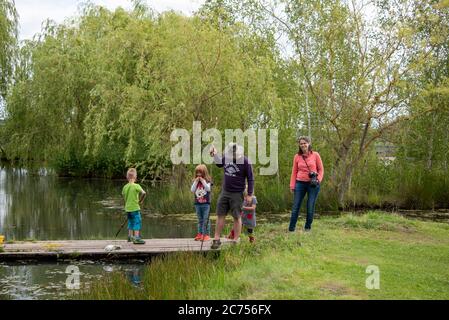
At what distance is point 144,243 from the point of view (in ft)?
32.5

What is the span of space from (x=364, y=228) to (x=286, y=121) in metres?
9.31

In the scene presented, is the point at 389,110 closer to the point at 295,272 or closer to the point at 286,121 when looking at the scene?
the point at 286,121

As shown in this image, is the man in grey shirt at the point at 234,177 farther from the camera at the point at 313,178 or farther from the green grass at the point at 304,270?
→ the camera at the point at 313,178

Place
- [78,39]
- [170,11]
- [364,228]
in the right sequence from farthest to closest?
[78,39]
[170,11]
[364,228]

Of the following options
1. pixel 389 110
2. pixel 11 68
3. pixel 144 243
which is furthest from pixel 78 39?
pixel 144 243

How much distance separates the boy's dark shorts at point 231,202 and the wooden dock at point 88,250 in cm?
70

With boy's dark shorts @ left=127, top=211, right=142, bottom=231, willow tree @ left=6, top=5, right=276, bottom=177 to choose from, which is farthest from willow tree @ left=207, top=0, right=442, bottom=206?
boy's dark shorts @ left=127, top=211, right=142, bottom=231

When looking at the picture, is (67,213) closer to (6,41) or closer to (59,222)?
(59,222)

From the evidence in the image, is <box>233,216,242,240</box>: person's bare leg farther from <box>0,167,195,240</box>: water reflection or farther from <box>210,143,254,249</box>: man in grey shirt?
<box>0,167,195,240</box>: water reflection

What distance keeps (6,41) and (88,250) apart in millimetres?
16085

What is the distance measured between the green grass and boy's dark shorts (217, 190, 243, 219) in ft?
1.66

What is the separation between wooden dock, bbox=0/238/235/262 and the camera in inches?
365

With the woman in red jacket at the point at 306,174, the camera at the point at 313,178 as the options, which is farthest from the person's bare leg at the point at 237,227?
the camera at the point at 313,178

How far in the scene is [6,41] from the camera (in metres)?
23.2
